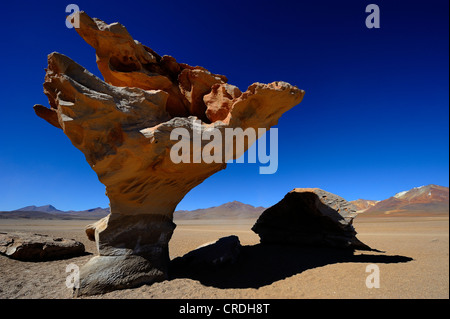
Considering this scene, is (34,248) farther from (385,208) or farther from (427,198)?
(385,208)

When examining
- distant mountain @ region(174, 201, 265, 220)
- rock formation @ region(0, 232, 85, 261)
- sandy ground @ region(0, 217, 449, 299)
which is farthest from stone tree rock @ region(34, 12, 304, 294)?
distant mountain @ region(174, 201, 265, 220)

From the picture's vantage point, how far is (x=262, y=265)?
7.75 meters

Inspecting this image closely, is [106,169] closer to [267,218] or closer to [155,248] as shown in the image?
[155,248]

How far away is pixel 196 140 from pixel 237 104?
4.77 feet

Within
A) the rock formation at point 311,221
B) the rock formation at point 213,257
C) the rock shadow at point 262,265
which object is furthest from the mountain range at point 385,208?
the rock formation at point 213,257

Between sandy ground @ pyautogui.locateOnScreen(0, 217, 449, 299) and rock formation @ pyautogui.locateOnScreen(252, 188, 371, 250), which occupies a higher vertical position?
rock formation @ pyautogui.locateOnScreen(252, 188, 371, 250)

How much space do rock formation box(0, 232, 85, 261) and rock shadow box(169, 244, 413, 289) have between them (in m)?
5.26

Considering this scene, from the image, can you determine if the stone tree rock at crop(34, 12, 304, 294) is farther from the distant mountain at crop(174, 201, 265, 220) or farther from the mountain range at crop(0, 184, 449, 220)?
the distant mountain at crop(174, 201, 265, 220)

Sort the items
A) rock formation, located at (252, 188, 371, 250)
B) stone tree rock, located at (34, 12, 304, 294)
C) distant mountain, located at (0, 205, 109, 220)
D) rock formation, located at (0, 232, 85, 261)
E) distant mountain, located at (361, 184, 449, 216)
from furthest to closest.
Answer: distant mountain, located at (0, 205, 109, 220) → rock formation, located at (252, 188, 371, 250) → rock formation, located at (0, 232, 85, 261) → stone tree rock, located at (34, 12, 304, 294) → distant mountain, located at (361, 184, 449, 216)

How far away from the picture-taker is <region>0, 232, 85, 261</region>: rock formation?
28.5 ft

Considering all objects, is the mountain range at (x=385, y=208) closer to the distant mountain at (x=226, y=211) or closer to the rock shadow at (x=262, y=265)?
the distant mountain at (x=226, y=211)

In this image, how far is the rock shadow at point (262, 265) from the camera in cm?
652

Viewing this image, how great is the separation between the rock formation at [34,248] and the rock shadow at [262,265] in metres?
5.26
